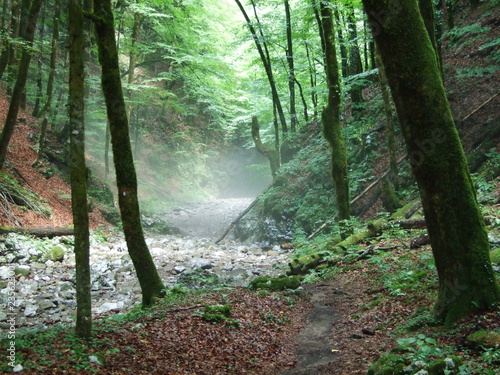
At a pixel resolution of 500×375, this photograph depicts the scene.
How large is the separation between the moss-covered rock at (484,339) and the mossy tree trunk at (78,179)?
4.30 meters

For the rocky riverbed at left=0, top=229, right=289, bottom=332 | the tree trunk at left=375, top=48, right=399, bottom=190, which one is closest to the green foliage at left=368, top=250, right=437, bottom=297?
the rocky riverbed at left=0, top=229, right=289, bottom=332

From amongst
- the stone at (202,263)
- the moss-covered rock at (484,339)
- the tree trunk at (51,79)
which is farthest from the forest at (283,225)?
the tree trunk at (51,79)

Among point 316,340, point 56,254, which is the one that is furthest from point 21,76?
point 316,340

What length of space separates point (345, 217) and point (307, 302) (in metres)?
4.23

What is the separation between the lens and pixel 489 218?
729cm

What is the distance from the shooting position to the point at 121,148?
21.9ft

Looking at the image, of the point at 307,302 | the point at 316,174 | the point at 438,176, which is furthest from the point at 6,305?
the point at 316,174

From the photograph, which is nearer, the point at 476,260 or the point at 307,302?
the point at 476,260

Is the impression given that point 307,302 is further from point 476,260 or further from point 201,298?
point 476,260

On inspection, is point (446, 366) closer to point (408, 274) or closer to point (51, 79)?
point (408, 274)

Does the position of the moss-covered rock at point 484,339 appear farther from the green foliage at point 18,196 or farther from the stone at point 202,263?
the green foliage at point 18,196

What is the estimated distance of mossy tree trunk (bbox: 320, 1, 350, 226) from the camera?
10477 mm

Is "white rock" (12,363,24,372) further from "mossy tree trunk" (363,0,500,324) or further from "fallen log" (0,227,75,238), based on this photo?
"fallen log" (0,227,75,238)

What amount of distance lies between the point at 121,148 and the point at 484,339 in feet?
19.5
